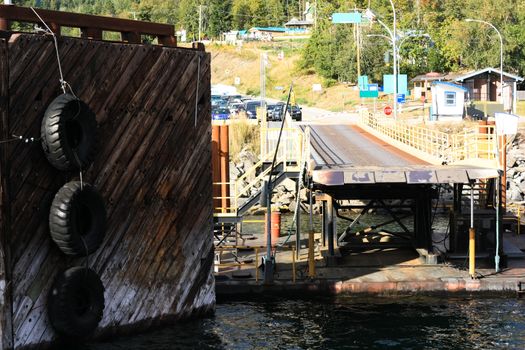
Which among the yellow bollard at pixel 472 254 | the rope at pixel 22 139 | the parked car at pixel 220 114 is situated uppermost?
the parked car at pixel 220 114

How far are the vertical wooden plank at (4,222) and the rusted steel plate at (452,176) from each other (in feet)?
43.2

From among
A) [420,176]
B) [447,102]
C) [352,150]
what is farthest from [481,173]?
[447,102]

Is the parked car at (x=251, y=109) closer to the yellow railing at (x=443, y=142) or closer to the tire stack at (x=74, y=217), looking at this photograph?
the yellow railing at (x=443, y=142)

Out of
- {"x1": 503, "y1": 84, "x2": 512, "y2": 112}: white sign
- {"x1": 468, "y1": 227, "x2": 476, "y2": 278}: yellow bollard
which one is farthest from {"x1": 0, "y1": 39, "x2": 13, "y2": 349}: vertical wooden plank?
{"x1": 503, "y1": 84, "x2": 512, "y2": 112}: white sign

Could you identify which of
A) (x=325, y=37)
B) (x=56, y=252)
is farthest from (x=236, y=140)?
(x=325, y=37)

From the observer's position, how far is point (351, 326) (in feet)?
83.1

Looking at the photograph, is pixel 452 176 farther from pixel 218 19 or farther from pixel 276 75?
pixel 218 19

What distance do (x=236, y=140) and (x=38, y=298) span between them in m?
45.7

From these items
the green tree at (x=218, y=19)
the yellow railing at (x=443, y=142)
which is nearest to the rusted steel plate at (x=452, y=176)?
the yellow railing at (x=443, y=142)

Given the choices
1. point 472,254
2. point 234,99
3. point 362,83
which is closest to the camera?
point 472,254

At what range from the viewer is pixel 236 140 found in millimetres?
65125

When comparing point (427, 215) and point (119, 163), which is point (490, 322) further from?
point (119, 163)

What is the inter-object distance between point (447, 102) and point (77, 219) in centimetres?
5781

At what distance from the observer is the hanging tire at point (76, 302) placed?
19922 mm
